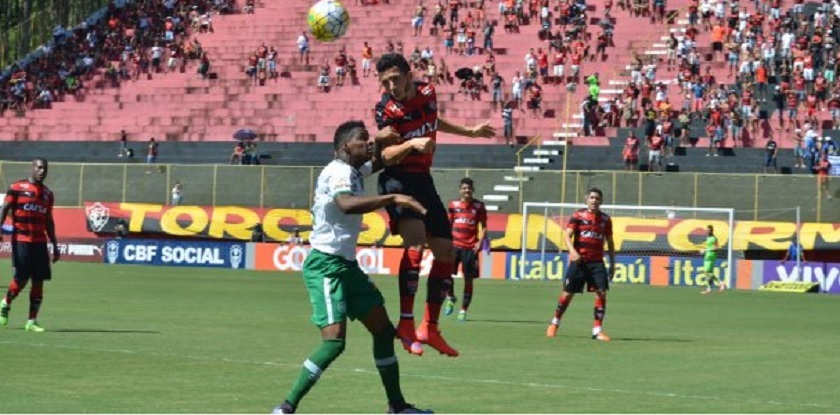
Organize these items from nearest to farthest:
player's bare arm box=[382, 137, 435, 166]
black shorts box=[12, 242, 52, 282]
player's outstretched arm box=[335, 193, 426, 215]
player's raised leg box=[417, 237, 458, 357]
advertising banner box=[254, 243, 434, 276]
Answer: player's outstretched arm box=[335, 193, 426, 215]
player's bare arm box=[382, 137, 435, 166]
player's raised leg box=[417, 237, 458, 357]
black shorts box=[12, 242, 52, 282]
advertising banner box=[254, 243, 434, 276]

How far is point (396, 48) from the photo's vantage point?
66.8m

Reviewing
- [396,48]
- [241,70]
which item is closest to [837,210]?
[396,48]

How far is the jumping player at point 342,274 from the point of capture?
41.0 ft

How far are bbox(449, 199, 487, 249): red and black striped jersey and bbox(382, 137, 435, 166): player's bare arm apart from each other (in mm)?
14284

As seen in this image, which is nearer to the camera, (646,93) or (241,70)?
(646,93)

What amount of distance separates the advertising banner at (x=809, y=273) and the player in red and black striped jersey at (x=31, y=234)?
95.1ft

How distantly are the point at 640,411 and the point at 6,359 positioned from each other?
7.56 metres

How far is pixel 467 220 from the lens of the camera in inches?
1123

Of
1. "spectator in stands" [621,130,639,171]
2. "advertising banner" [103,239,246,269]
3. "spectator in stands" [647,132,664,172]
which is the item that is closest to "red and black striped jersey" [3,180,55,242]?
"advertising banner" [103,239,246,269]

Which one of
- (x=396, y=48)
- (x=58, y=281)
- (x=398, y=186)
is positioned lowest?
(x=58, y=281)

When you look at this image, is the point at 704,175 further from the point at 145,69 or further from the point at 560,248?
the point at 145,69

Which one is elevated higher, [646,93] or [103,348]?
[646,93]

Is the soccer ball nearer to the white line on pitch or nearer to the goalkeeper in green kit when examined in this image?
the white line on pitch

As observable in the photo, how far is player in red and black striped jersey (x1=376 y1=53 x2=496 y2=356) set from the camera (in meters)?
14.2
